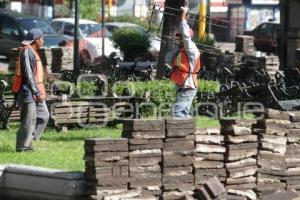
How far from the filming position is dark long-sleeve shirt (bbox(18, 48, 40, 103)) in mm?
11000

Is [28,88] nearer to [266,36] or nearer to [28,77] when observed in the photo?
[28,77]

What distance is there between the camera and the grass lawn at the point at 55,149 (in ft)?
33.6

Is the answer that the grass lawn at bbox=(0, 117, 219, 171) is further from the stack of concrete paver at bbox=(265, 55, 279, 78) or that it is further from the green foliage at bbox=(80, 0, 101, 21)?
the green foliage at bbox=(80, 0, 101, 21)

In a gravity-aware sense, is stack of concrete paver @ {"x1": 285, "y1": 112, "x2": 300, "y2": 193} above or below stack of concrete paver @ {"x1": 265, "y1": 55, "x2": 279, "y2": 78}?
below

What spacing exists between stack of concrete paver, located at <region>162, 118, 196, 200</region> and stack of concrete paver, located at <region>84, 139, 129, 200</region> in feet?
1.55

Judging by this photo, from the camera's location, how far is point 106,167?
8.34 metres

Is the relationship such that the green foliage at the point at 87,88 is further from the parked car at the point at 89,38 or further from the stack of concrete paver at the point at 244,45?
the stack of concrete paver at the point at 244,45

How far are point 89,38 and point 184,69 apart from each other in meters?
18.7

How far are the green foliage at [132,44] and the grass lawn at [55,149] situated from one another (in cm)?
1065

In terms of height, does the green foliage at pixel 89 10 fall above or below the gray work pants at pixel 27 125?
above

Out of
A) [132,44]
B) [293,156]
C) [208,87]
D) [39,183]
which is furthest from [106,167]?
[132,44]

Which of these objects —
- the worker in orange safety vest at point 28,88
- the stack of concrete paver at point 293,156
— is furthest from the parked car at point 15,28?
the stack of concrete paver at point 293,156

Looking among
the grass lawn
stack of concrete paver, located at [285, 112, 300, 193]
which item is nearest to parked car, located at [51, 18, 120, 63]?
the grass lawn

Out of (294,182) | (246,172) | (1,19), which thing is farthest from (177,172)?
(1,19)
